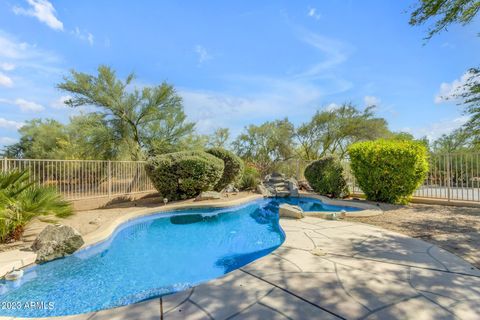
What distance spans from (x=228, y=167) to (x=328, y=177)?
4410mm

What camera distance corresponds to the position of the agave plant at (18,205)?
163 inches

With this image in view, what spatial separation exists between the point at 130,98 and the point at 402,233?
1301 cm

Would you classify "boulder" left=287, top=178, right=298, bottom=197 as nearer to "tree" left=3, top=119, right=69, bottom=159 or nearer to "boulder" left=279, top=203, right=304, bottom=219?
"boulder" left=279, top=203, right=304, bottom=219

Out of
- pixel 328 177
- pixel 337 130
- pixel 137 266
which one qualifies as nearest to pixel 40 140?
pixel 137 266

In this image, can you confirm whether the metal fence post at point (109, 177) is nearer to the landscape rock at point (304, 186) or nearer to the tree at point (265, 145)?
the landscape rock at point (304, 186)

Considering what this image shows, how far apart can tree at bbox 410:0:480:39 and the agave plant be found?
30.7 ft

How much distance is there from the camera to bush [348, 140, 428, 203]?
7824 millimetres

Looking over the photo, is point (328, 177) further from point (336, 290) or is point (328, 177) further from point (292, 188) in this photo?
point (336, 290)

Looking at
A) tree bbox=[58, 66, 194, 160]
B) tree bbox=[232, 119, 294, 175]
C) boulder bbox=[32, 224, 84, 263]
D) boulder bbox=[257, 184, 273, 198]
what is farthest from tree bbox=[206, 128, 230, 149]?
boulder bbox=[32, 224, 84, 263]

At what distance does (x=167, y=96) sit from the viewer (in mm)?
13570

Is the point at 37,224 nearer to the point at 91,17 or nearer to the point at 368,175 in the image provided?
the point at 91,17

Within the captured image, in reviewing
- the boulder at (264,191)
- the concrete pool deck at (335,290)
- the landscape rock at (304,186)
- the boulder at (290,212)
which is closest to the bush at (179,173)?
the boulder at (264,191)

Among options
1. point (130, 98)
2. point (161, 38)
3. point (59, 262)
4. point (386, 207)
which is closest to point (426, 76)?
point (386, 207)

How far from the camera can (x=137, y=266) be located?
13.0ft
